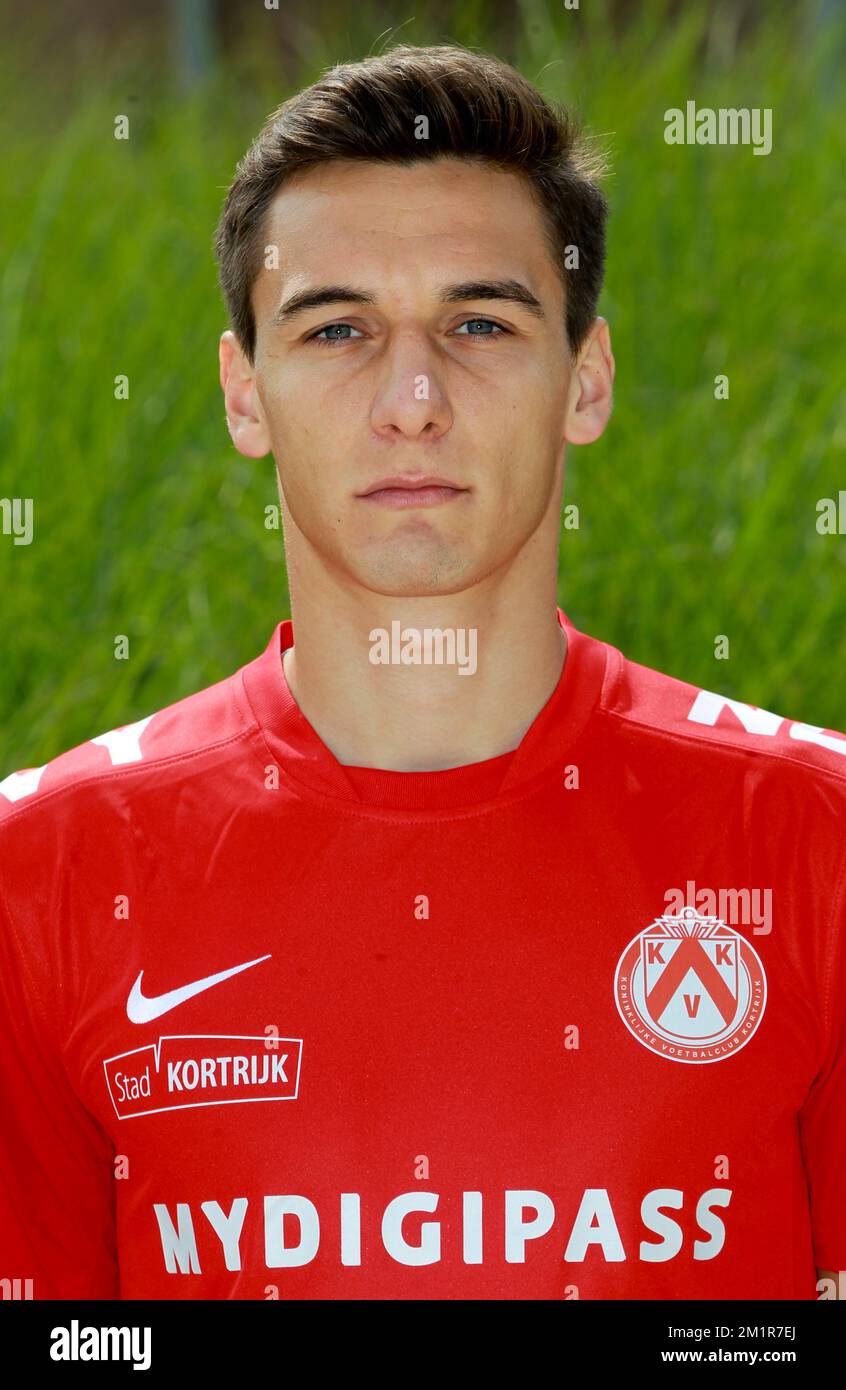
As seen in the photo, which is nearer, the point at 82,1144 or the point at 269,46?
the point at 82,1144

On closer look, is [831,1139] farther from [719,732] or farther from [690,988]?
[719,732]

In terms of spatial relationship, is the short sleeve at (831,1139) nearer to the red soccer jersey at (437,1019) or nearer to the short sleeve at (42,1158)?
the red soccer jersey at (437,1019)

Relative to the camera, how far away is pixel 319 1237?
1.84m

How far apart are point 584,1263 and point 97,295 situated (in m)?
3.05

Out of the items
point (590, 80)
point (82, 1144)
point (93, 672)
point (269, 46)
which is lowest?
point (82, 1144)

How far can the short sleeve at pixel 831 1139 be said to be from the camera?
1868mm

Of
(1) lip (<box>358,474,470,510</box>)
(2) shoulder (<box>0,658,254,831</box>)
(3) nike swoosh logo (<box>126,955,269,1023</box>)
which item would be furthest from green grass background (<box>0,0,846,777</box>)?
(1) lip (<box>358,474,470,510</box>)

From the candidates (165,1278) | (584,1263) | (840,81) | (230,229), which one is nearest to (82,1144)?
(165,1278)

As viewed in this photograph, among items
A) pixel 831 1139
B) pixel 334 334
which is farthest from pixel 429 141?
pixel 831 1139

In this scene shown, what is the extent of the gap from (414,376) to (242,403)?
323 millimetres

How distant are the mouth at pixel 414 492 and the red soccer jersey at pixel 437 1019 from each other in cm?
27

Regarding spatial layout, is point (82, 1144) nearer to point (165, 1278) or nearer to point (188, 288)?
point (165, 1278)

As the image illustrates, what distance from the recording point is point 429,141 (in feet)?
6.66

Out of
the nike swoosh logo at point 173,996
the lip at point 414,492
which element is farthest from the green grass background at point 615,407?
the lip at point 414,492
